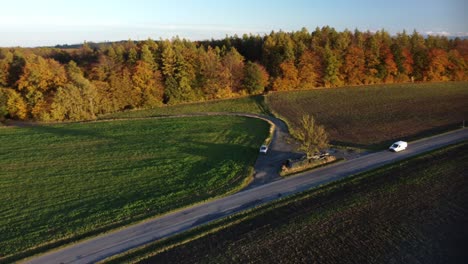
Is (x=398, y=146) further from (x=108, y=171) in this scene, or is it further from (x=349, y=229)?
(x=108, y=171)

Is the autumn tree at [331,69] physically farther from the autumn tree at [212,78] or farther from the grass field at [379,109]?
the autumn tree at [212,78]

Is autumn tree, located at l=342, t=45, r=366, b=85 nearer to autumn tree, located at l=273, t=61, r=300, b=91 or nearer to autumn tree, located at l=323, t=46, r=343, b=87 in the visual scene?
autumn tree, located at l=323, t=46, r=343, b=87

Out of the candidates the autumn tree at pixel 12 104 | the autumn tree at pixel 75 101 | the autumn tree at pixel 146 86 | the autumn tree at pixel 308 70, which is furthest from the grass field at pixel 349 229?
the autumn tree at pixel 12 104

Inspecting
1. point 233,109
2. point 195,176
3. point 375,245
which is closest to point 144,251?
point 195,176

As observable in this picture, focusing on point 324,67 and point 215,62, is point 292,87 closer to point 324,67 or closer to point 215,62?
point 324,67

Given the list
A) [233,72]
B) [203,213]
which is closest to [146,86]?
[233,72]

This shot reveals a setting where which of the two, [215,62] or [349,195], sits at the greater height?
[215,62]
